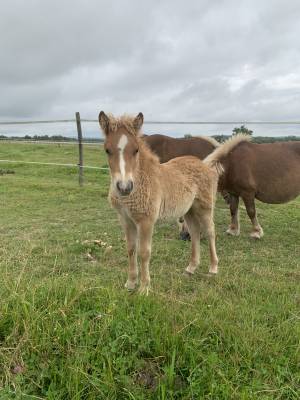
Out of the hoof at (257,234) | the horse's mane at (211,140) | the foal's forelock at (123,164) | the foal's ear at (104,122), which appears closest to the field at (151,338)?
the foal's forelock at (123,164)

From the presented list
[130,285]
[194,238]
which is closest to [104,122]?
[130,285]

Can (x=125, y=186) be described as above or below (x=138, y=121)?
below

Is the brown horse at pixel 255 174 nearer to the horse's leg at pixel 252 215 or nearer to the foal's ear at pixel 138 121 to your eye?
the horse's leg at pixel 252 215

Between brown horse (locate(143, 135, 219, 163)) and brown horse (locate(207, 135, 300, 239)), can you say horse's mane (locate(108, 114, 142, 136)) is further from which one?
brown horse (locate(143, 135, 219, 163))

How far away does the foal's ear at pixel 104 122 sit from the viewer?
137 inches

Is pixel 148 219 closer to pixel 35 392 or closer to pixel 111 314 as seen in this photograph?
pixel 111 314

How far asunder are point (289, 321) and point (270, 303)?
1.24 feet

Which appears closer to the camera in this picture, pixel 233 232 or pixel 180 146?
pixel 233 232

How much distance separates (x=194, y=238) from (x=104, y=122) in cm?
200

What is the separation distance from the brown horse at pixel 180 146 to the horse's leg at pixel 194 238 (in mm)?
3348

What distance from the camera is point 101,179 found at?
530 inches

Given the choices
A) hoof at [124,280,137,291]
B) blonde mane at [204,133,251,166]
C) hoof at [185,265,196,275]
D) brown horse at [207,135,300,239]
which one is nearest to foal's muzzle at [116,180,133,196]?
hoof at [124,280,137,291]

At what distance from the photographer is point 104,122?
3.51 metres

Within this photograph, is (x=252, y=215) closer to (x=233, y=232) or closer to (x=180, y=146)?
(x=233, y=232)
